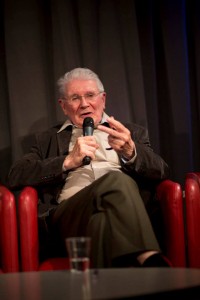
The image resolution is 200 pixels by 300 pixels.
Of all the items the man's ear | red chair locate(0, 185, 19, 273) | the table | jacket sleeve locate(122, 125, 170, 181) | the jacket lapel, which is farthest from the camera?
the man's ear

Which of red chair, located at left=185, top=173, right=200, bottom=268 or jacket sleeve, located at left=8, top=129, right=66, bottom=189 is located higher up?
jacket sleeve, located at left=8, top=129, right=66, bottom=189

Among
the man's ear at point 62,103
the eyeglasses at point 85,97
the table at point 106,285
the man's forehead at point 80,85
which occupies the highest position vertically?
the man's forehead at point 80,85

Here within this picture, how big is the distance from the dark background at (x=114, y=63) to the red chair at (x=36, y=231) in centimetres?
70

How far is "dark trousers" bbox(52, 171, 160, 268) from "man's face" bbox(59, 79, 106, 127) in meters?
0.57

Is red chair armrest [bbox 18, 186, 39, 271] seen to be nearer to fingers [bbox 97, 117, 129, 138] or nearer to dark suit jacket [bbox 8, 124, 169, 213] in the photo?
dark suit jacket [bbox 8, 124, 169, 213]

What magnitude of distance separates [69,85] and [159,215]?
2.51 ft

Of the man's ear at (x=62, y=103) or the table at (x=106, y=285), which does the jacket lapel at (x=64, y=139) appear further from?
the table at (x=106, y=285)

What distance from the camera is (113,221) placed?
1.74 m

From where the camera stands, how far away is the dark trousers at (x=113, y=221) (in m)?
1.69

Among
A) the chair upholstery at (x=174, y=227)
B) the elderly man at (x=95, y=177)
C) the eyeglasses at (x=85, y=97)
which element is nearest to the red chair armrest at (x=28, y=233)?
the elderly man at (x=95, y=177)

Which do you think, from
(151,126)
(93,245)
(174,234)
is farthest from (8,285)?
(151,126)

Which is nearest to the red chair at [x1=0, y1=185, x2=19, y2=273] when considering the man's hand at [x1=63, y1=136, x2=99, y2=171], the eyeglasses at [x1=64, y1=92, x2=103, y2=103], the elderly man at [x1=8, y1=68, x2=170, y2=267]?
the elderly man at [x1=8, y1=68, x2=170, y2=267]

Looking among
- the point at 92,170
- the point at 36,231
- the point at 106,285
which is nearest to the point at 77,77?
the point at 92,170

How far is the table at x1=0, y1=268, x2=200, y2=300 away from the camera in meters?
1.04
